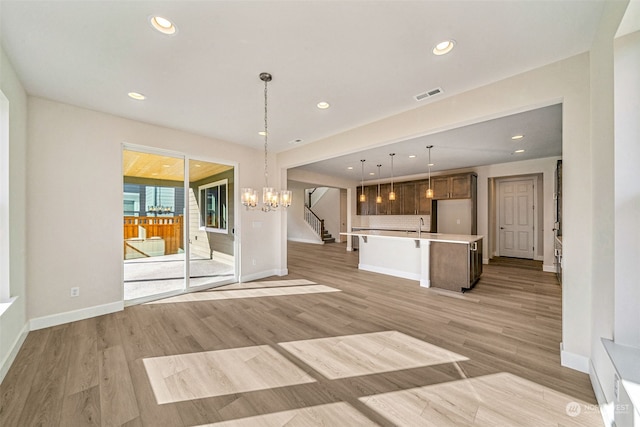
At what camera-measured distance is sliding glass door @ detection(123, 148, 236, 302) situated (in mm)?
4117

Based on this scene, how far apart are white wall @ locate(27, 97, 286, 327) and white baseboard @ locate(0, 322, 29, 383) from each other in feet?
0.68

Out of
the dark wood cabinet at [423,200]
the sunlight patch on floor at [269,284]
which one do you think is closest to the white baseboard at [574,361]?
the sunlight patch on floor at [269,284]

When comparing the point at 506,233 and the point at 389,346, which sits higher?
the point at 506,233

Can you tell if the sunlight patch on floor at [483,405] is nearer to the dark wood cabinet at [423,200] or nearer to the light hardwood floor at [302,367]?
the light hardwood floor at [302,367]

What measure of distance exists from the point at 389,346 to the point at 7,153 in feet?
14.0

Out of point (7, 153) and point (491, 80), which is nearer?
point (7, 153)

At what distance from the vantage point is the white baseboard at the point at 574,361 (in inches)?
82.1

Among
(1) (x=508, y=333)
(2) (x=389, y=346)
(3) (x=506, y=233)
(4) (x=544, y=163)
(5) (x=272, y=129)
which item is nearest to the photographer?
(2) (x=389, y=346)

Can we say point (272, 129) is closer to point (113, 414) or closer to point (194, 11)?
point (194, 11)

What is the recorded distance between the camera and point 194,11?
66.9 inches

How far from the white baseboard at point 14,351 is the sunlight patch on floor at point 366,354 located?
2.36 meters

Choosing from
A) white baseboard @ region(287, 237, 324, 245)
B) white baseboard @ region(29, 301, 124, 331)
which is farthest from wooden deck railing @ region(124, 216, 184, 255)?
white baseboard @ region(287, 237, 324, 245)

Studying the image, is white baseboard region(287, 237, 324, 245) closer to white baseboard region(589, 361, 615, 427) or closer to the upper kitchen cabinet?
the upper kitchen cabinet

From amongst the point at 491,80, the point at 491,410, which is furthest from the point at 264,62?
the point at 491,410
